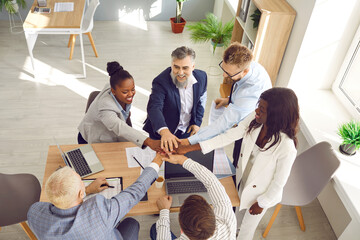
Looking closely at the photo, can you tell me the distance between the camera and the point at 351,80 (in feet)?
10.5

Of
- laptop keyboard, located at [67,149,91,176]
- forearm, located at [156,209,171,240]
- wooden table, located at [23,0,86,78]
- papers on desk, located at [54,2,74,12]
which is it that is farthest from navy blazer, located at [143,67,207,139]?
papers on desk, located at [54,2,74,12]

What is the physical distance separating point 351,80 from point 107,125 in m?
2.49

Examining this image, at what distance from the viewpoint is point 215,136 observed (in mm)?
2498

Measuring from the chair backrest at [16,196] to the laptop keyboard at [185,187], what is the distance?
1.13 meters

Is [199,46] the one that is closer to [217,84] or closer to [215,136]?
[217,84]

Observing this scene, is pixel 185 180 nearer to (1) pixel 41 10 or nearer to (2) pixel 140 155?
(2) pixel 140 155

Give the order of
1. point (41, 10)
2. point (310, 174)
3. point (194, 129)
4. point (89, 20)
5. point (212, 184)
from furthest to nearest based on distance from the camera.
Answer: point (89, 20) < point (41, 10) < point (194, 129) < point (310, 174) < point (212, 184)

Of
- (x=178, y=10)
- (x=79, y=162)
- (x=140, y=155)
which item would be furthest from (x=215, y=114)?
(x=178, y=10)

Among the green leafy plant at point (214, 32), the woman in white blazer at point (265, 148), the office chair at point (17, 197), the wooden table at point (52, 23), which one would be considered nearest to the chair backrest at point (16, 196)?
the office chair at point (17, 197)

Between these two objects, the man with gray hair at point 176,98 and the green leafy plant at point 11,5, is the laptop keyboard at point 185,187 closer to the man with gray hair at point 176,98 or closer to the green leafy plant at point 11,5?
the man with gray hair at point 176,98

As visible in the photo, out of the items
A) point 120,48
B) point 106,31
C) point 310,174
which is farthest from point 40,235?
point 106,31

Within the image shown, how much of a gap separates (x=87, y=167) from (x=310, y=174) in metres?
1.85

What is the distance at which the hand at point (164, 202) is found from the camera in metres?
2.10

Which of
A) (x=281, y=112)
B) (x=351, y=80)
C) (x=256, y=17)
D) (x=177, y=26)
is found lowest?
(x=177, y=26)
